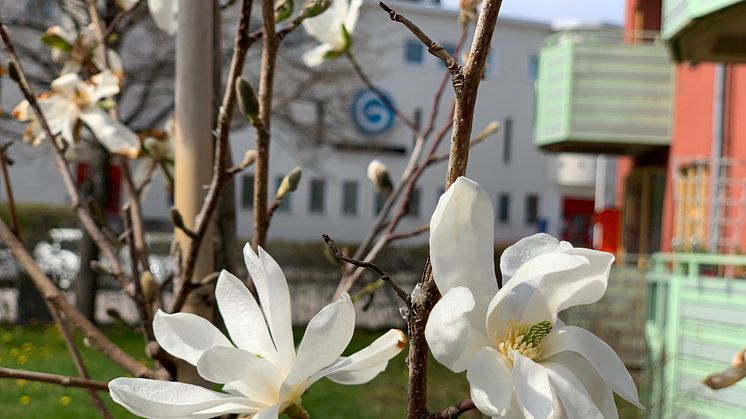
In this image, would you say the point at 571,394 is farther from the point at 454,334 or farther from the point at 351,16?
the point at 351,16

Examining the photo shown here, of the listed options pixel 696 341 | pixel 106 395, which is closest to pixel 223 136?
pixel 106 395

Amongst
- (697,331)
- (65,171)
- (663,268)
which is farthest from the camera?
(663,268)

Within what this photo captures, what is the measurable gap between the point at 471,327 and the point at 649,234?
9.38 meters

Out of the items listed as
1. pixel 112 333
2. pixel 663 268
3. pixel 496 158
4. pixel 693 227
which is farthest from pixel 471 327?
pixel 496 158

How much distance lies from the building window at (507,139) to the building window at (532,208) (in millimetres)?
1385

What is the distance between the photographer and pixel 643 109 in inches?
310

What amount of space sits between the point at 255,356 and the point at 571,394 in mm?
133

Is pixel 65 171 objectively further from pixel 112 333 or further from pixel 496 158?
pixel 496 158

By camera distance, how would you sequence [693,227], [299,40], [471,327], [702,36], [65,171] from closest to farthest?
1. [471,327]
2. [65,171]
3. [702,36]
4. [693,227]
5. [299,40]

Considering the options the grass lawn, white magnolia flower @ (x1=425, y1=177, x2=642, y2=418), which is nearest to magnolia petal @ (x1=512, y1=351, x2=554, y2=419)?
white magnolia flower @ (x1=425, y1=177, x2=642, y2=418)

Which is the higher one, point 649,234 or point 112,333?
point 649,234

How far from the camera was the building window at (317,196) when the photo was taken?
2048cm

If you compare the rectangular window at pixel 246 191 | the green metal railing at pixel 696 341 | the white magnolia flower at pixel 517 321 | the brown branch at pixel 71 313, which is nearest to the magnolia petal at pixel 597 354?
the white magnolia flower at pixel 517 321

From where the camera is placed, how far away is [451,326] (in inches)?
12.8
